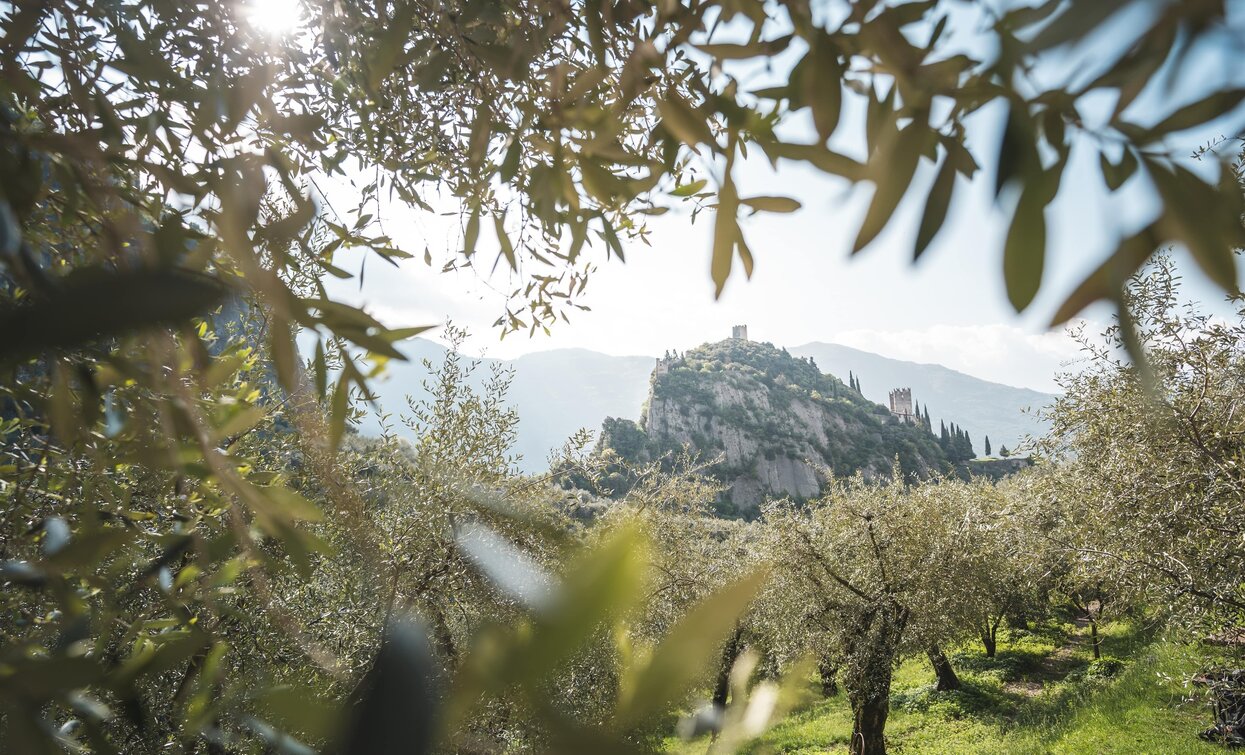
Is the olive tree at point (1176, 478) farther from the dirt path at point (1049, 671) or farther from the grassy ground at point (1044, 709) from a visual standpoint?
the dirt path at point (1049, 671)

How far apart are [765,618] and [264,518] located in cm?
1839

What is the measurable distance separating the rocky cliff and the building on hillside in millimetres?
2539

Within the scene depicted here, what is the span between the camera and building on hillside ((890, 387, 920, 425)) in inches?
4664

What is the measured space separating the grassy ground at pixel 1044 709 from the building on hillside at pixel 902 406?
332 ft

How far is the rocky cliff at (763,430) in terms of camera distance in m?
97.8

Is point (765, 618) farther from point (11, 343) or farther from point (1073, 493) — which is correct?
point (11, 343)

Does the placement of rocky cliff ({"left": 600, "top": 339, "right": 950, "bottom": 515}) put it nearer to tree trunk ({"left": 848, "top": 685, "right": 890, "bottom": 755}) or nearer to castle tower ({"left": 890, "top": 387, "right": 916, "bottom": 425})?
castle tower ({"left": 890, "top": 387, "right": 916, "bottom": 425})

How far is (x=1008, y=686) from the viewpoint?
64.2 feet

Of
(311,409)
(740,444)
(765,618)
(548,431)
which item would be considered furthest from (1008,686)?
(548,431)

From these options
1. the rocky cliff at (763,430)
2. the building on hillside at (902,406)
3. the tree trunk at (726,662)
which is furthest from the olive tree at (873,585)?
the building on hillside at (902,406)

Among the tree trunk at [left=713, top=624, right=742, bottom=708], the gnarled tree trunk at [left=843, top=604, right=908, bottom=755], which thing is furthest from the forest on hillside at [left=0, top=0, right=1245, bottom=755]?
the tree trunk at [left=713, top=624, right=742, bottom=708]

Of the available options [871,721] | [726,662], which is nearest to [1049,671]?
[871,721]

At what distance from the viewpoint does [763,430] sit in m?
108

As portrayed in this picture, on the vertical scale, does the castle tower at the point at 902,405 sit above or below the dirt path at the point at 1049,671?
above
